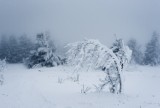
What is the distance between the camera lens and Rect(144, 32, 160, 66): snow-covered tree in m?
57.7

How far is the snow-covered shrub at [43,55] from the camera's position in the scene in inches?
1677

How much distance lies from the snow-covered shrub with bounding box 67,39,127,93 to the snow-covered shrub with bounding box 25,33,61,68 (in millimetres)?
27243

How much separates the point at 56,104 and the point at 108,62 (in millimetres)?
4444

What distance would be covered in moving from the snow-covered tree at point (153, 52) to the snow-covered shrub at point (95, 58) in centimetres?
4426

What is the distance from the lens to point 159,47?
59.3 metres

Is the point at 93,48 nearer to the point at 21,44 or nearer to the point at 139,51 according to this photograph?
the point at 139,51

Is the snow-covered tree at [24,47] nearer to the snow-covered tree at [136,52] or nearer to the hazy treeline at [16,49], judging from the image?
the hazy treeline at [16,49]

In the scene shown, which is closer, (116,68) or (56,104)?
(56,104)

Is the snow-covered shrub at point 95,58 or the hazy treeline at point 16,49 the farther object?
the hazy treeline at point 16,49

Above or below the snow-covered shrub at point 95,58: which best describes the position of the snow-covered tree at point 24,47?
below

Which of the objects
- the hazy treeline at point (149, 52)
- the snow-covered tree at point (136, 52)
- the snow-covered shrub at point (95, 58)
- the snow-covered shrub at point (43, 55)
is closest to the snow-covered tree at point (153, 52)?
the hazy treeline at point (149, 52)

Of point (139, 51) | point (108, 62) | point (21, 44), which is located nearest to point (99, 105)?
point (108, 62)

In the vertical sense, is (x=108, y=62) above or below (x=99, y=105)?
above

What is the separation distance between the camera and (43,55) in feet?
141
